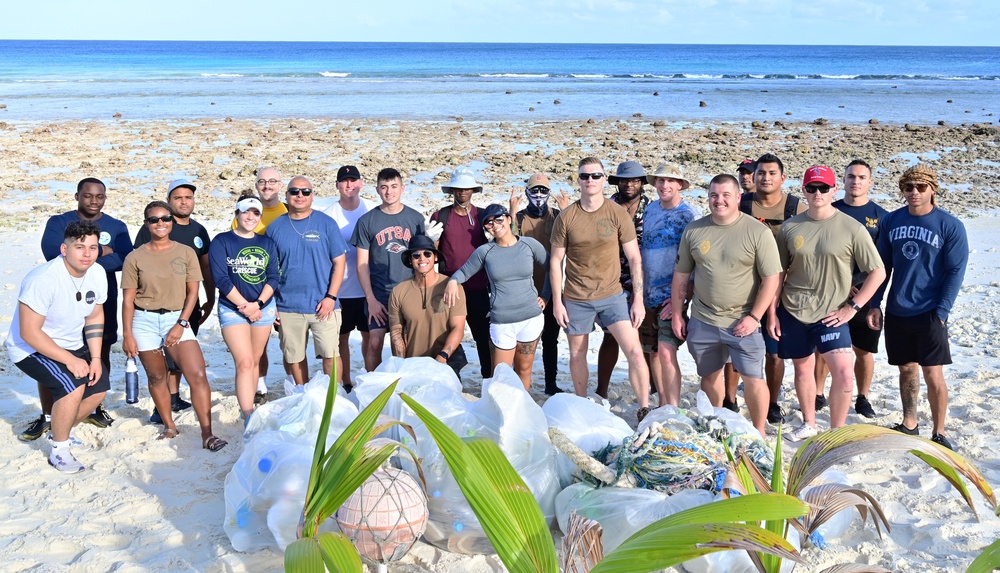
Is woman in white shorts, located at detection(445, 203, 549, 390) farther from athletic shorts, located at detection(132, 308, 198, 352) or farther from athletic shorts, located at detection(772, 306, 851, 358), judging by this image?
athletic shorts, located at detection(132, 308, 198, 352)

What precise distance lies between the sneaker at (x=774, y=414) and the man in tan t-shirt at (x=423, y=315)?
2166 mm

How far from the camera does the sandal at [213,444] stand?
510 cm

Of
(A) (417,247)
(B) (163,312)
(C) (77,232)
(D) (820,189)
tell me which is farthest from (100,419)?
(D) (820,189)

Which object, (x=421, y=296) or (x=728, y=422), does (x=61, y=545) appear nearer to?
(x=421, y=296)

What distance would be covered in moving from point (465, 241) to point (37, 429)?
3.06m

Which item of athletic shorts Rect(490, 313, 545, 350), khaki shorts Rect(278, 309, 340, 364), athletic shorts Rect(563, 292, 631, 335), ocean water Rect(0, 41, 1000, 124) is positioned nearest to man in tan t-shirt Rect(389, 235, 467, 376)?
athletic shorts Rect(490, 313, 545, 350)

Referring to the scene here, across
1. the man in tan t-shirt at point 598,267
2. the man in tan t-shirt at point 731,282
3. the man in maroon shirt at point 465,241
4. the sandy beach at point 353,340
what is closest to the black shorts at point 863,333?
the sandy beach at point 353,340

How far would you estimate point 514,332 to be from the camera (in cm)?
552

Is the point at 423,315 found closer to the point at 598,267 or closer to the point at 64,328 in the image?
the point at 598,267

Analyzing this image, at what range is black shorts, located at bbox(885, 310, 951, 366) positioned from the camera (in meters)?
4.95

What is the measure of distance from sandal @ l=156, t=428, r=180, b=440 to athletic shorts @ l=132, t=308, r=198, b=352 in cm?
55

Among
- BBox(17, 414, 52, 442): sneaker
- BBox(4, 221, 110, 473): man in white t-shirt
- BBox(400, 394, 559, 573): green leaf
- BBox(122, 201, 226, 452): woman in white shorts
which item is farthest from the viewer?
BBox(17, 414, 52, 442): sneaker

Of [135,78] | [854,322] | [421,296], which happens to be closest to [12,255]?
[421,296]

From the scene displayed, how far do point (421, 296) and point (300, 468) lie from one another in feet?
6.03
